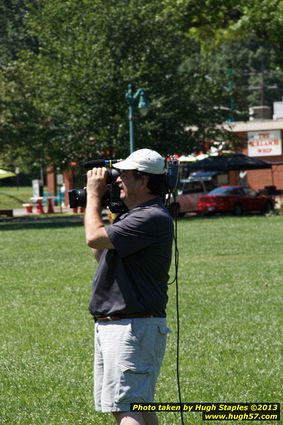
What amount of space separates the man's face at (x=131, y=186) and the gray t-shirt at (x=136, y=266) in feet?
0.20

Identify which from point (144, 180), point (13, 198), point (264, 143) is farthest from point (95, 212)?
point (13, 198)

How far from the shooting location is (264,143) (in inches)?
2549

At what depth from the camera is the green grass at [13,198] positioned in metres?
66.7

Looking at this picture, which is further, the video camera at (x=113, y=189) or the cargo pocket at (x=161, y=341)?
the video camera at (x=113, y=189)

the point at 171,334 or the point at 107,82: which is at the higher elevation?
the point at 107,82

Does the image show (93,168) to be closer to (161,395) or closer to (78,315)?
(161,395)

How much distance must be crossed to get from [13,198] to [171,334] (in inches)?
2345

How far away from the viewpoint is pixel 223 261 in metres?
21.2

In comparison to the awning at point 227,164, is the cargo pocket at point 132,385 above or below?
below

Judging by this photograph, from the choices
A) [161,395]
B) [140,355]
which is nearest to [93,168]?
[140,355]

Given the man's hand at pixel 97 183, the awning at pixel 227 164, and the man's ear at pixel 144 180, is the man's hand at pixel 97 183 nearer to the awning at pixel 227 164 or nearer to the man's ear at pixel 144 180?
the man's ear at pixel 144 180

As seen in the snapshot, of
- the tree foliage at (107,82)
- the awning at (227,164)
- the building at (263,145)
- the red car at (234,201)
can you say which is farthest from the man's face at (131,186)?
the building at (263,145)

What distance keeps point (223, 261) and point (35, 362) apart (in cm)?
1153

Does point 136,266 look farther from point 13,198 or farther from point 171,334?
point 13,198
